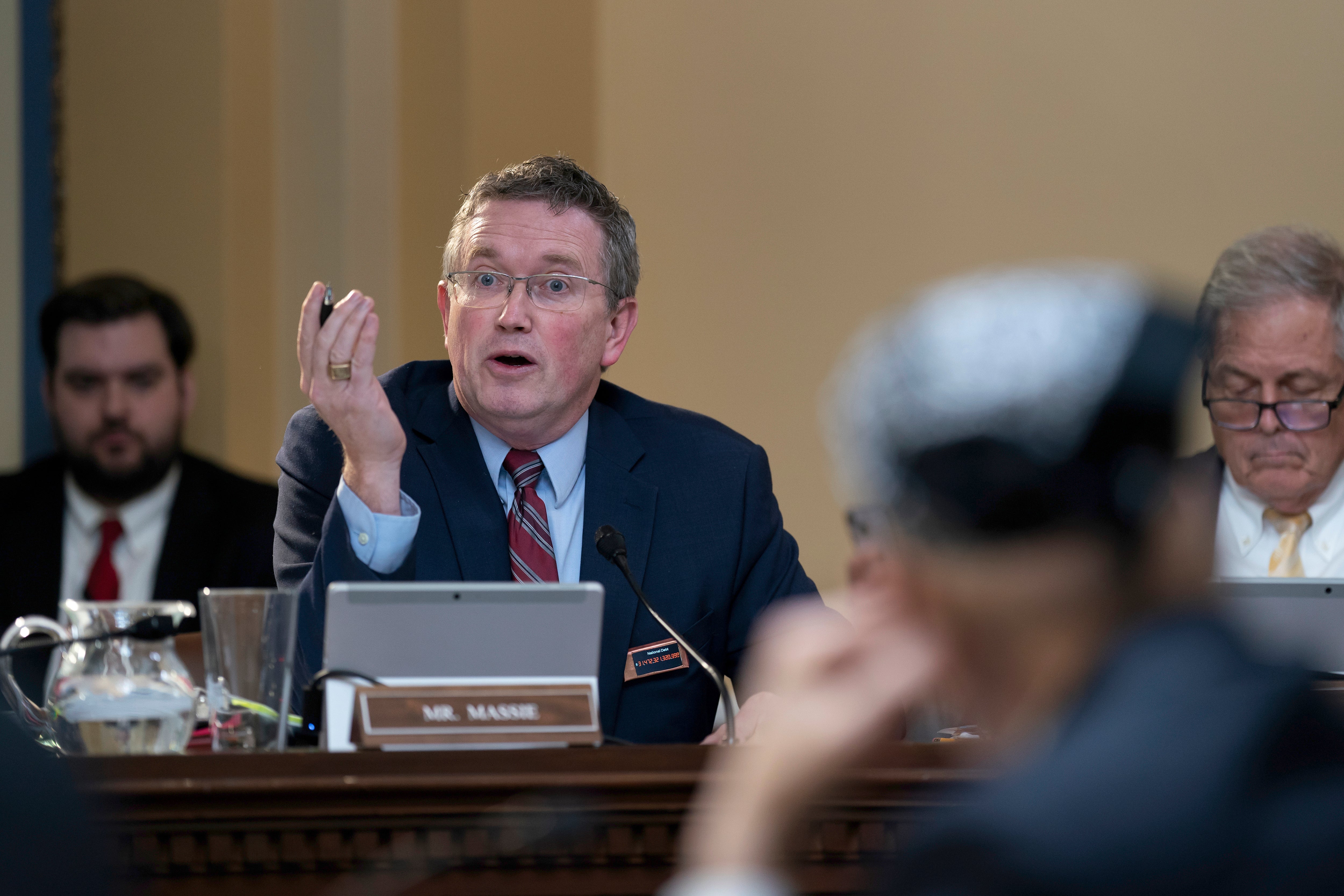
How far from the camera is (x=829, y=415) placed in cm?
72

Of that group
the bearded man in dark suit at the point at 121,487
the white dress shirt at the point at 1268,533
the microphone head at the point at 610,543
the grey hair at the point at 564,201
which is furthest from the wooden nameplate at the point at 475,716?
the bearded man in dark suit at the point at 121,487

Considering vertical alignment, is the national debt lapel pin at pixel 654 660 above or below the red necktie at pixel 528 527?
below

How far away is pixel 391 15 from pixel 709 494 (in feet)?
6.96

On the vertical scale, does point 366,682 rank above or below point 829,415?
below

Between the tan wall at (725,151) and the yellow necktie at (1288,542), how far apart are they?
1256mm

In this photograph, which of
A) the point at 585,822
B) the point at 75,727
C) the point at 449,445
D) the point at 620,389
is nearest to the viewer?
the point at 585,822

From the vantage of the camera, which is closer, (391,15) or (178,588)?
(178,588)

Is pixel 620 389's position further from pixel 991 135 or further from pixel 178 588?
pixel 991 135

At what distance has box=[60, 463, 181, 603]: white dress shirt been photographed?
3471 millimetres

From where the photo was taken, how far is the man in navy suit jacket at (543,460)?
2.12 metres

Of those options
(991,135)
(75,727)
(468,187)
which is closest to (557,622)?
(75,727)

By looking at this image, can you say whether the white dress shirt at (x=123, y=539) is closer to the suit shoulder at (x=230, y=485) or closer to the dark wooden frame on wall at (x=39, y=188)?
the suit shoulder at (x=230, y=485)

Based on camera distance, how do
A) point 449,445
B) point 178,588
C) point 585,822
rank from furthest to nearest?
1. point 178,588
2. point 449,445
3. point 585,822

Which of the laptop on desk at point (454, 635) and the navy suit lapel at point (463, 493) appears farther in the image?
the navy suit lapel at point (463, 493)
